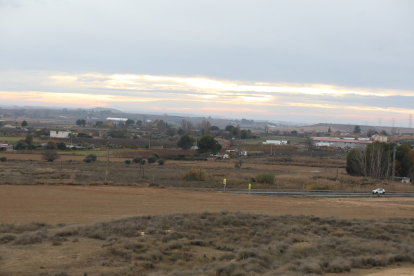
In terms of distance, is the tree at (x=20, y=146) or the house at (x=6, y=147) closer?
the house at (x=6, y=147)

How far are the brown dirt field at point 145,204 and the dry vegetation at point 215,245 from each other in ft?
12.5

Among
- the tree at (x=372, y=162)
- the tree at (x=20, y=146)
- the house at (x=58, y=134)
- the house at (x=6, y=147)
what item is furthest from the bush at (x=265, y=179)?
the house at (x=58, y=134)

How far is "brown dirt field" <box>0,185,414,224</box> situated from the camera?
22.8 m

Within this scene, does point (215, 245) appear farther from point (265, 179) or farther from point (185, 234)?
point (265, 179)

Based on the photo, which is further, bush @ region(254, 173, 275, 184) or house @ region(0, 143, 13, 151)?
house @ region(0, 143, 13, 151)

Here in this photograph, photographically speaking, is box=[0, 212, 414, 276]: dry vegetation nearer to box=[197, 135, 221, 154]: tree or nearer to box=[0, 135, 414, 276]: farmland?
box=[0, 135, 414, 276]: farmland

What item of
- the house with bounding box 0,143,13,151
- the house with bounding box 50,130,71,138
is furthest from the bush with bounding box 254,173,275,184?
the house with bounding box 50,130,71,138

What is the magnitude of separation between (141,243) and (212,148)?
71.9 meters

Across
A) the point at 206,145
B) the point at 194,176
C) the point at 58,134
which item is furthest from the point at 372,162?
the point at 58,134

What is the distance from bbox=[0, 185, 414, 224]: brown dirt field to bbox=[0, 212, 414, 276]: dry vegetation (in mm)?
3822

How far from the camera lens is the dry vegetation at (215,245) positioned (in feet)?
42.7

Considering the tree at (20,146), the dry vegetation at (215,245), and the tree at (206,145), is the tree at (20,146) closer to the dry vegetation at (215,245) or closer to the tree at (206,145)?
the tree at (206,145)

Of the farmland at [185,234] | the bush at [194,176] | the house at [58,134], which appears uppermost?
the house at [58,134]

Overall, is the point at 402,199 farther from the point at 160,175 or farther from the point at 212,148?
the point at 212,148
